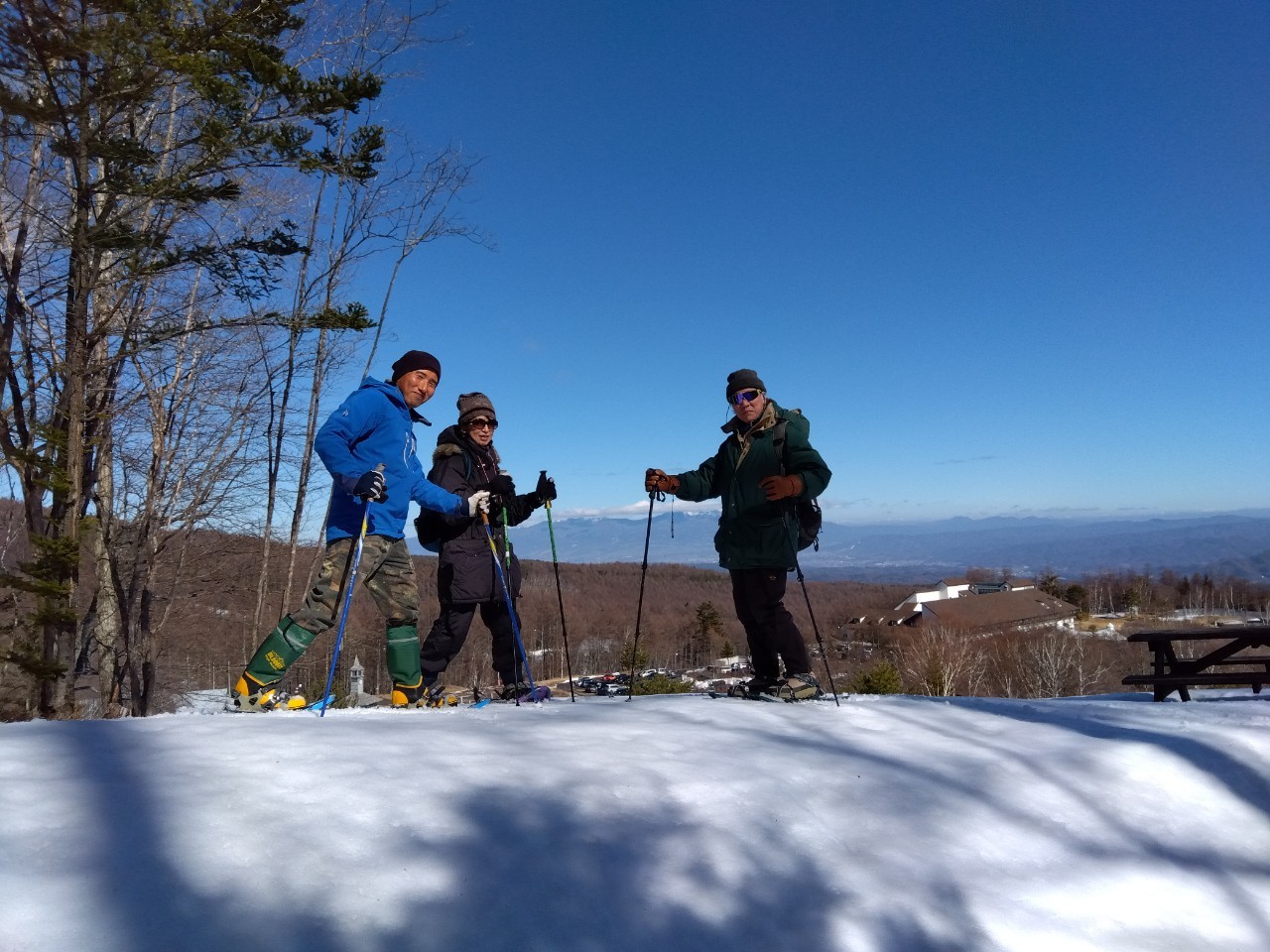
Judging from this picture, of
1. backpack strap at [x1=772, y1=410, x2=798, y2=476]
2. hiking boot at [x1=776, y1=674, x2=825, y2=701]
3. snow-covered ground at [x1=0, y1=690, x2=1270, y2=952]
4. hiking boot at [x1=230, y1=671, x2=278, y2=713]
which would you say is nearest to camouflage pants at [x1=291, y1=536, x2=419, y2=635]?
hiking boot at [x1=230, y1=671, x2=278, y2=713]

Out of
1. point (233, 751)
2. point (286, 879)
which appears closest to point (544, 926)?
point (286, 879)

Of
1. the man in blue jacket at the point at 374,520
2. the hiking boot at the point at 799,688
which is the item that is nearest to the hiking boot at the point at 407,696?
the man in blue jacket at the point at 374,520

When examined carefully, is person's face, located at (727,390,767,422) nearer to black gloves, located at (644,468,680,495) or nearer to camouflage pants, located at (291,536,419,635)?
black gloves, located at (644,468,680,495)

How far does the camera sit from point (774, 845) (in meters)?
1.99

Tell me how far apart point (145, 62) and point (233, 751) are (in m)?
8.53

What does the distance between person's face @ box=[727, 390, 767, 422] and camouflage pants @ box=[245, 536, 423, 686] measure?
→ 7.60ft

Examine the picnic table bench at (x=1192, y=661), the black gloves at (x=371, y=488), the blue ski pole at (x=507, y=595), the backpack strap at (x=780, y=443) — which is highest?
the backpack strap at (x=780, y=443)

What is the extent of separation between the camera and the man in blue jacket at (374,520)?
388cm

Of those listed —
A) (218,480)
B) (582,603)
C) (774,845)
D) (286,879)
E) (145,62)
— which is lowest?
(582,603)

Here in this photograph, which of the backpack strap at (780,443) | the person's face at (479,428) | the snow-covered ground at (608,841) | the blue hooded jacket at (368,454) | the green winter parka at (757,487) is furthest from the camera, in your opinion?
the person's face at (479,428)

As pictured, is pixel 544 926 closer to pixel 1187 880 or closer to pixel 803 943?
pixel 803 943

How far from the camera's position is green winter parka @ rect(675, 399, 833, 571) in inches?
181

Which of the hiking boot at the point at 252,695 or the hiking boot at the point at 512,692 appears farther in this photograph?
the hiking boot at the point at 512,692

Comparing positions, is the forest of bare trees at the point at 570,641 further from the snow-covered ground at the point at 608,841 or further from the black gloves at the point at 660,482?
the snow-covered ground at the point at 608,841
